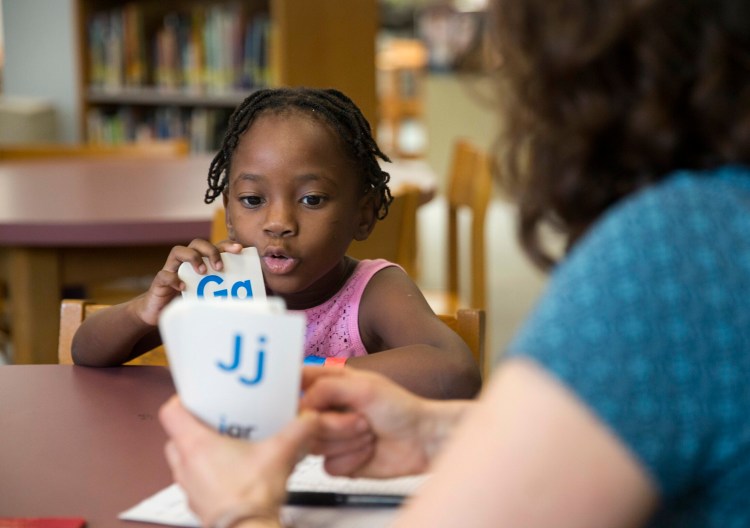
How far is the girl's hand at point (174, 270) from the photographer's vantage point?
48.6 inches

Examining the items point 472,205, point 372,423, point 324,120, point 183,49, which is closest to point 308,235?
point 324,120

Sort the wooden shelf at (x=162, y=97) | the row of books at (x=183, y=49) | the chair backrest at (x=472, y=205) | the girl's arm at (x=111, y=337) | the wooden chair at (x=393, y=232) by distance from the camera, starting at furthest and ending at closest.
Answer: the wooden shelf at (x=162, y=97)
the row of books at (x=183, y=49)
the chair backrest at (x=472, y=205)
the wooden chair at (x=393, y=232)
the girl's arm at (x=111, y=337)

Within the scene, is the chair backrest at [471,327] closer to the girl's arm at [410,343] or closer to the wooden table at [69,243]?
the girl's arm at [410,343]

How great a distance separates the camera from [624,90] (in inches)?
26.8

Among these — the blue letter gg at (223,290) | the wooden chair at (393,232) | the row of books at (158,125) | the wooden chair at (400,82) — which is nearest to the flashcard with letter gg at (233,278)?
the blue letter gg at (223,290)

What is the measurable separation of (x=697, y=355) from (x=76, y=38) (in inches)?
185

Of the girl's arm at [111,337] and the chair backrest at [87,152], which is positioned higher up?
the chair backrest at [87,152]

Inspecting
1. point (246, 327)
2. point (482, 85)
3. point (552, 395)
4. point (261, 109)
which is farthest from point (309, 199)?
point (552, 395)

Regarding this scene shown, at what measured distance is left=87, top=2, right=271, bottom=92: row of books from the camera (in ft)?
15.3

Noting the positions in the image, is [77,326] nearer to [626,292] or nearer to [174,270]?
[174,270]

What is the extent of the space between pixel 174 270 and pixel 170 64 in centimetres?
375

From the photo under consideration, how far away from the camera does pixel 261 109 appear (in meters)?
1.44

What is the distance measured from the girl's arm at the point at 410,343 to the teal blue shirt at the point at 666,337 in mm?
565

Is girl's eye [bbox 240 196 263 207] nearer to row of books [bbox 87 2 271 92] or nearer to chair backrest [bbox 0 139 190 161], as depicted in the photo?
chair backrest [bbox 0 139 190 161]
